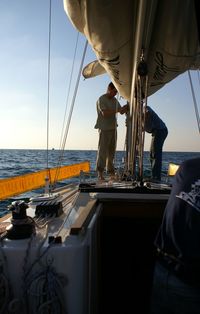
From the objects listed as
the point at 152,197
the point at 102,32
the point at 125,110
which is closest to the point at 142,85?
the point at 102,32

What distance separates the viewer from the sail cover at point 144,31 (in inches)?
125

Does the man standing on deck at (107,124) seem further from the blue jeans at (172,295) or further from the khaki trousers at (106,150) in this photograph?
the blue jeans at (172,295)

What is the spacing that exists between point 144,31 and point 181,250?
2382 millimetres

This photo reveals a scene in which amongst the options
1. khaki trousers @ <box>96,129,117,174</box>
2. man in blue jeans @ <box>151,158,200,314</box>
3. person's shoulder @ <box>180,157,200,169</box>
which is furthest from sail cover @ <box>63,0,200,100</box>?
man in blue jeans @ <box>151,158,200,314</box>

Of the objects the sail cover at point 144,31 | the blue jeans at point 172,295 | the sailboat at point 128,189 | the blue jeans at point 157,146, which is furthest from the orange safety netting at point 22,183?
the blue jeans at point 172,295

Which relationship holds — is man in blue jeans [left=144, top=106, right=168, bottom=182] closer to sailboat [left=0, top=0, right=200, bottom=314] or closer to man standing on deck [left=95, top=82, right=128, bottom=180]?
man standing on deck [left=95, top=82, right=128, bottom=180]

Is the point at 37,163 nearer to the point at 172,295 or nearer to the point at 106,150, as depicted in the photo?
the point at 106,150

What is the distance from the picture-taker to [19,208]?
1923mm

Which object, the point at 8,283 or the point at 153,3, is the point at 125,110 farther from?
the point at 8,283

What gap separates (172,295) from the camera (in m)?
1.54

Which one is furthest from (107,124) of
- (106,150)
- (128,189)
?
(128,189)

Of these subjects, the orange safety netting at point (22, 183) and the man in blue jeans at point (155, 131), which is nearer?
the orange safety netting at point (22, 183)

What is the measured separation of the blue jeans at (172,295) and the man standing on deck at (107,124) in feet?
11.5

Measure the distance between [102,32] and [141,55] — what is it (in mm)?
467
